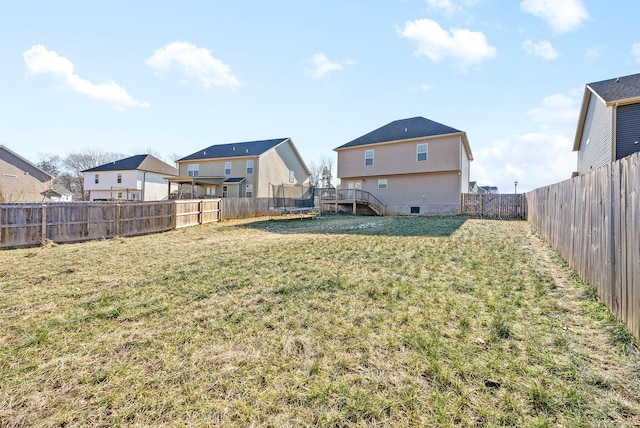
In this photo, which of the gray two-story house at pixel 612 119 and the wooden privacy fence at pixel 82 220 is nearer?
the wooden privacy fence at pixel 82 220

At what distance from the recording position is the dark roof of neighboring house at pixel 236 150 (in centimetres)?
2780

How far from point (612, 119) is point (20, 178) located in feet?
140

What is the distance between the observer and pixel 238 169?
27.7 meters

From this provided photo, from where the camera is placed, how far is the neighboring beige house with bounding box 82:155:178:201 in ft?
104

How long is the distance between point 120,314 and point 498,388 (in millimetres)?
4055

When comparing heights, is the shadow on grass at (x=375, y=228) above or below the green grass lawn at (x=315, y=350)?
above

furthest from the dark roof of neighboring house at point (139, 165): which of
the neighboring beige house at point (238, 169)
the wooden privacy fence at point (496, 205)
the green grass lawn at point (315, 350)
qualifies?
the wooden privacy fence at point (496, 205)

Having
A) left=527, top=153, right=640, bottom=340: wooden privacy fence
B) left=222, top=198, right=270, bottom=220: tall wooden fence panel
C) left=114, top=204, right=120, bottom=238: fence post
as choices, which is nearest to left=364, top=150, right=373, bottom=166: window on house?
left=222, top=198, right=270, bottom=220: tall wooden fence panel

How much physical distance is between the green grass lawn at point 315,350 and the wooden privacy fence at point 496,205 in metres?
15.2

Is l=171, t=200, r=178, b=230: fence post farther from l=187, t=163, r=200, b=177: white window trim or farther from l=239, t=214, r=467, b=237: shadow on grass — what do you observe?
l=187, t=163, r=200, b=177: white window trim

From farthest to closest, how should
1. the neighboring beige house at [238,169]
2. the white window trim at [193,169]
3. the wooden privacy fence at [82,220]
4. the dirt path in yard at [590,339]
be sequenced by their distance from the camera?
the white window trim at [193,169], the neighboring beige house at [238,169], the wooden privacy fence at [82,220], the dirt path in yard at [590,339]

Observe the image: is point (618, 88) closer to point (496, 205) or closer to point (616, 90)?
point (616, 90)

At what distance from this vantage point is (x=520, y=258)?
19.9 ft

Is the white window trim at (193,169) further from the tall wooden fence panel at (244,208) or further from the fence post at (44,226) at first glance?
the fence post at (44,226)
